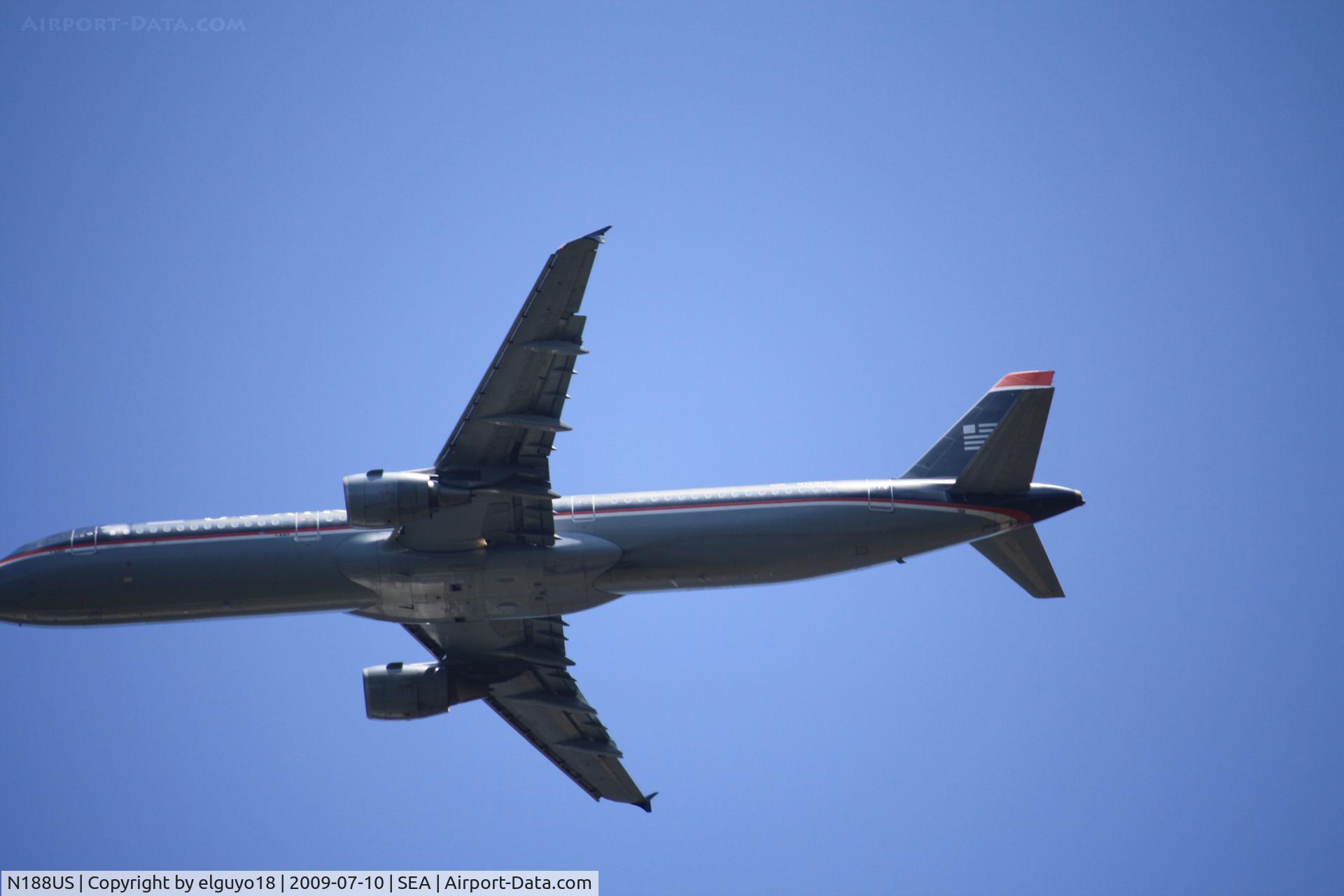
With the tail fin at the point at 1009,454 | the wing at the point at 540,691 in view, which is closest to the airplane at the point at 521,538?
the tail fin at the point at 1009,454

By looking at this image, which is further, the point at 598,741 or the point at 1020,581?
the point at 598,741

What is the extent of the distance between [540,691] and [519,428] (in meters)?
11.8

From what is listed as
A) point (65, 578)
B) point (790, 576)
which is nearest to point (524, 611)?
point (790, 576)

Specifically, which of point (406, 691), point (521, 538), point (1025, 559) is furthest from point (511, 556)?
point (1025, 559)

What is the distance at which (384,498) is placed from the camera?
113ft

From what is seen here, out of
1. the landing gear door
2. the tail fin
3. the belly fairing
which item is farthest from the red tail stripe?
the belly fairing

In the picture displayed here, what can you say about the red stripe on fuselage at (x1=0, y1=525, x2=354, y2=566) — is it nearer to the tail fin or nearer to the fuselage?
the fuselage

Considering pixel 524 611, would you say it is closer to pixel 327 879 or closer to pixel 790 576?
pixel 790 576

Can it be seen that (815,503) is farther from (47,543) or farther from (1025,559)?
(47,543)

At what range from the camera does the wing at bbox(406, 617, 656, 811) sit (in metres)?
41.6

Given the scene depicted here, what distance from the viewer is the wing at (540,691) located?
41.6 meters

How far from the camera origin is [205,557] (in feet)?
121

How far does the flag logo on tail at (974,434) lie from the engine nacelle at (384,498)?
14.8 meters

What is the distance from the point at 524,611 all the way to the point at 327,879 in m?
10.1
